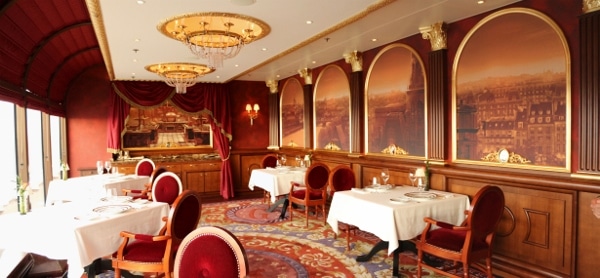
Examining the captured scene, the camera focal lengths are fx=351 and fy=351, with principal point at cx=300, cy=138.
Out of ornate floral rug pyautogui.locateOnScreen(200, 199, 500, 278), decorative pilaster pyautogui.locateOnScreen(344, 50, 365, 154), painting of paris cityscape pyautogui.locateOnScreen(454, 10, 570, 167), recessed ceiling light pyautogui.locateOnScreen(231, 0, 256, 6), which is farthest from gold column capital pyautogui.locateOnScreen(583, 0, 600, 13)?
decorative pilaster pyautogui.locateOnScreen(344, 50, 365, 154)

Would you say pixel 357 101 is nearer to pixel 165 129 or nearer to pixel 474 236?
pixel 474 236

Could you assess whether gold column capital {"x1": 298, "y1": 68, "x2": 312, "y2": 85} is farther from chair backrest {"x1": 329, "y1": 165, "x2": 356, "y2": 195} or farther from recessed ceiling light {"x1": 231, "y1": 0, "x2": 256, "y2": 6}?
recessed ceiling light {"x1": 231, "y1": 0, "x2": 256, "y2": 6}

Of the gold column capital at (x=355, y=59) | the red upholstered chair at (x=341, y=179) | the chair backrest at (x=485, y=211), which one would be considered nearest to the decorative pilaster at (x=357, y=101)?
the gold column capital at (x=355, y=59)

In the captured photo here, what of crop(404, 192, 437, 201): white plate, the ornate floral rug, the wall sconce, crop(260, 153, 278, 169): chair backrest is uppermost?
the wall sconce

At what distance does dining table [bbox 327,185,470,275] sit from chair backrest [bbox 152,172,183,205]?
2.04 metres

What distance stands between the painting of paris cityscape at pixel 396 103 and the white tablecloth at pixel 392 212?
1.16 metres

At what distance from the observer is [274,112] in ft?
30.6

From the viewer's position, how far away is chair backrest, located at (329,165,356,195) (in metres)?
5.11

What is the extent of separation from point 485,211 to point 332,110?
4.22m

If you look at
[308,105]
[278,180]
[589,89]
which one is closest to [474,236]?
[589,89]

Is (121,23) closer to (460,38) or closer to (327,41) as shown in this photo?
(327,41)

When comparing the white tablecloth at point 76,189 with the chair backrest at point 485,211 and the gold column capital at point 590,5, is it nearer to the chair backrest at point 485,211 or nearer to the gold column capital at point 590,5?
the chair backrest at point 485,211

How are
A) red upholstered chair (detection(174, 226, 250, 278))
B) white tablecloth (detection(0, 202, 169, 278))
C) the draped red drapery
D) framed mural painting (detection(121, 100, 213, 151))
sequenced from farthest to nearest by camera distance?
1. framed mural painting (detection(121, 100, 213, 151))
2. the draped red drapery
3. white tablecloth (detection(0, 202, 169, 278))
4. red upholstered chair (detection(174, 226, 250, 278))

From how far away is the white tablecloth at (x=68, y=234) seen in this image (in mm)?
2977
